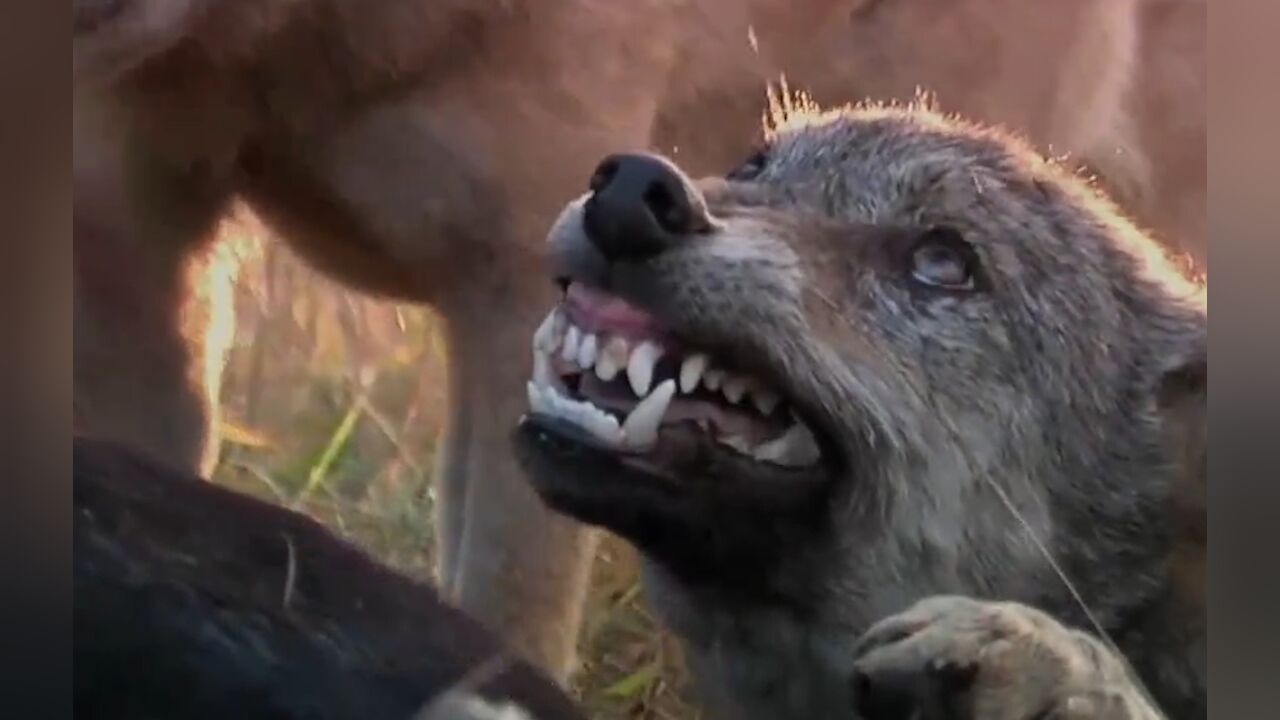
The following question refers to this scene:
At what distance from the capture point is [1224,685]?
270 cm

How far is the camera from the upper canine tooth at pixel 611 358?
2576 millimetres

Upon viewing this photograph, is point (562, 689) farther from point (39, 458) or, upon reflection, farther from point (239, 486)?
point (39, 458)

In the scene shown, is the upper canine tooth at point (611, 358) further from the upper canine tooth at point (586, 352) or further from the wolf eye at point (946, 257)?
the wolf eye at point (946, 257)

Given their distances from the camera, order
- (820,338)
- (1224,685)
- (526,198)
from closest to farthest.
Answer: (820,338), (1224,685), (526,198)

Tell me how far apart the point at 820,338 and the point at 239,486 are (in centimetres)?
79

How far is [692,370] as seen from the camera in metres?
2.55

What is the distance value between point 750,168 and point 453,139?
1.35ft

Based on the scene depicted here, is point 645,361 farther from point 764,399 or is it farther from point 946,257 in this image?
point 946,257

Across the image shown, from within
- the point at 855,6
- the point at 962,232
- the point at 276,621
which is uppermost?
the point at 855,6

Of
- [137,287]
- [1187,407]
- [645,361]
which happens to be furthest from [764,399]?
[137,287]

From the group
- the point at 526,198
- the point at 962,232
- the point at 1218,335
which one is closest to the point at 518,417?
the point at 526,198

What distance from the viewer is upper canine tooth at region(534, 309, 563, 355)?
2697 mm

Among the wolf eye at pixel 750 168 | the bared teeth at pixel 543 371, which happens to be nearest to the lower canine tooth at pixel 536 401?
the bared teeth at pixel 543 371

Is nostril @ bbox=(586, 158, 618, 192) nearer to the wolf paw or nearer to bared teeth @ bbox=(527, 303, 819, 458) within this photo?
bared teeth @ bbox=(527, 303, 819, 458)
